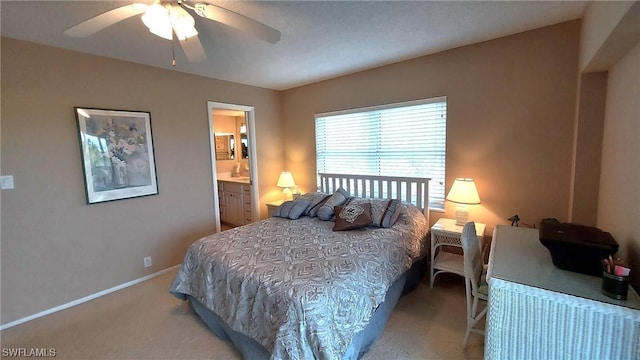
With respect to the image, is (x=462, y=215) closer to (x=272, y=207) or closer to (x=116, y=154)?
(x=272, y=207)

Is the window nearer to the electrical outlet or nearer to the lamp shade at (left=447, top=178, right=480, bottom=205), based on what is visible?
the lamp shade at (left=447, top=178, right=480, bottom=205)

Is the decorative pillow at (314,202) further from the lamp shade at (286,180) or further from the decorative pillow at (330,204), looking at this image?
the lamp shade at (286,180)

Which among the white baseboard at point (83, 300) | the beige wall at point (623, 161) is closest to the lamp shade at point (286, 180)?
the white baseboard at point (83, 300)

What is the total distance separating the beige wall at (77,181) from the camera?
7.58 feet

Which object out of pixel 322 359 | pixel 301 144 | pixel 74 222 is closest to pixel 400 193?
pixel 301 144

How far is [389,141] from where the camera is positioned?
3424 mm

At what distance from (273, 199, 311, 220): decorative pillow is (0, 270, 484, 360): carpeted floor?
131cm

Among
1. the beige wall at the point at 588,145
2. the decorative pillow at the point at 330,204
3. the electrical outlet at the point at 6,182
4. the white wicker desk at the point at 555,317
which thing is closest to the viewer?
the white wicker desk at the point at 555,317

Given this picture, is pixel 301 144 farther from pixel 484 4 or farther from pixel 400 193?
pixel 484 4

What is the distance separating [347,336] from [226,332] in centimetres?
100

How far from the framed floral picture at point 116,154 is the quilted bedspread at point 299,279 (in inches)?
50.4

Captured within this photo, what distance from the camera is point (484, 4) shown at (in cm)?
193

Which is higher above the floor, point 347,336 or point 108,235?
point 108,235

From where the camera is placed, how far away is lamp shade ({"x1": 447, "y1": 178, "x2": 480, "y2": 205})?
8.41 feet
